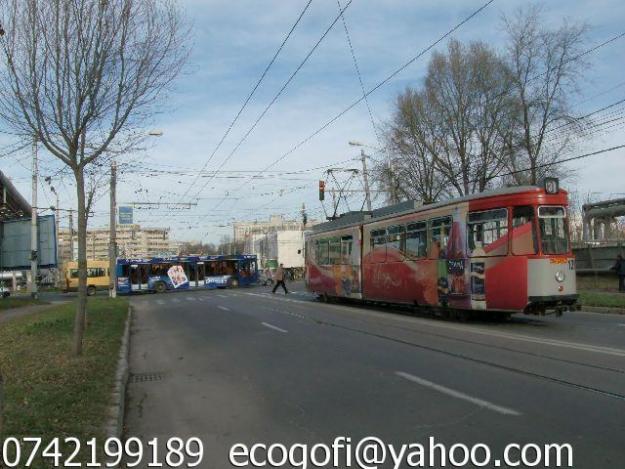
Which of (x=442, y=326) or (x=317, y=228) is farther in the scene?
(x=317, y=228)

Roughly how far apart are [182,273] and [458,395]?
4524 cm

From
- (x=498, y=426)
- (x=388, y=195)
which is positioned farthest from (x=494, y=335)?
(x=388, y=195)

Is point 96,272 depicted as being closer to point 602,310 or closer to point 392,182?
point 392,182

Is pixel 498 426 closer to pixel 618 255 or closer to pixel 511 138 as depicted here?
pixel 618 255

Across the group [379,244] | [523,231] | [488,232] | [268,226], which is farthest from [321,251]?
[268,226]

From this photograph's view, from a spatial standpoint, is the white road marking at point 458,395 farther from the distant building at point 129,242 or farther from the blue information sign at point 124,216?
the distant building at point 129,242

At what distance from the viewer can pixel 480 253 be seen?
14.7m

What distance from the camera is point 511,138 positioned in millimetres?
29516

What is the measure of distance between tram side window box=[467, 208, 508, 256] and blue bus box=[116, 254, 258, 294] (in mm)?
38291

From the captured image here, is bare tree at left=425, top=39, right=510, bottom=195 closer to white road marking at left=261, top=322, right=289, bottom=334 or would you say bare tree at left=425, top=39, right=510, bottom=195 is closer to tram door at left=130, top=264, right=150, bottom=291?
white road marking at left=261, top=322, right=289, bottom=334

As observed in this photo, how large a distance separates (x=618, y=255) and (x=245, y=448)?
2154 centimetres

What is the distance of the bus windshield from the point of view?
13773mm

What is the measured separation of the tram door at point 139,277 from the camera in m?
49.0

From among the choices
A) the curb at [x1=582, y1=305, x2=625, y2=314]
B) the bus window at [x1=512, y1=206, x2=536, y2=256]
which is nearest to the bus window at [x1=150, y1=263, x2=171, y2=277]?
the curb at [x1=582, y1=305, x2=625, y2=314]
